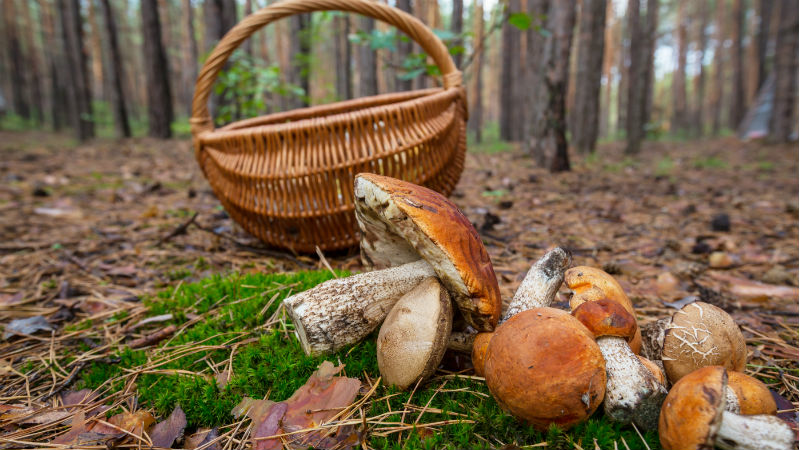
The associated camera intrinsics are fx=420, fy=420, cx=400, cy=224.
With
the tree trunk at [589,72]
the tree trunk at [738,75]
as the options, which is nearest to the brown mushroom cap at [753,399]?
the tree trunk at [589,72]

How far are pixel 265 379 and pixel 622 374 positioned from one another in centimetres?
107

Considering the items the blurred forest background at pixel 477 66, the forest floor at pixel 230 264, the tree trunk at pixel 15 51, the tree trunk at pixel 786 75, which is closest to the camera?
the forest floor at pixel 230 264

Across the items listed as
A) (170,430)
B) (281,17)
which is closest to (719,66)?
(281,17)

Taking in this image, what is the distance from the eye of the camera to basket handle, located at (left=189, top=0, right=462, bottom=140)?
2584 millimetres

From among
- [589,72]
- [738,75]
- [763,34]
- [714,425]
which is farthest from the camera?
[738,75]

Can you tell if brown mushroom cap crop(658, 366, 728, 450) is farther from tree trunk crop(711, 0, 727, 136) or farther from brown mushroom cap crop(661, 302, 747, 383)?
tree trunk crop(711, 0, 727, 136)

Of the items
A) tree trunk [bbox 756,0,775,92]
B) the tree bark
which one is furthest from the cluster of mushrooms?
tree trunk [bbox 756,0,775,92]

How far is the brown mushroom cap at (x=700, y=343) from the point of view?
114 centimetres

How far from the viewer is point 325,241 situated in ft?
8.09

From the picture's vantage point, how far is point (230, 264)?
2.60 metres

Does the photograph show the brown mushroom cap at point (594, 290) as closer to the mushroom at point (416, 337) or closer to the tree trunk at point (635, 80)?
the mushroom at point (416, 337)

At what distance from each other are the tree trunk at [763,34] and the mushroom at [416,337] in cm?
1942

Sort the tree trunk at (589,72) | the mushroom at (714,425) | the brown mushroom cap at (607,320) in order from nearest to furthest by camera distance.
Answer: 1. the mushroom at (714,425)
2. the brown mushroom cap at (607,320)
3. the tree trunk at (589,72)

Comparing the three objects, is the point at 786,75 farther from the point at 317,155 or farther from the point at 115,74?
the point at 115,74
